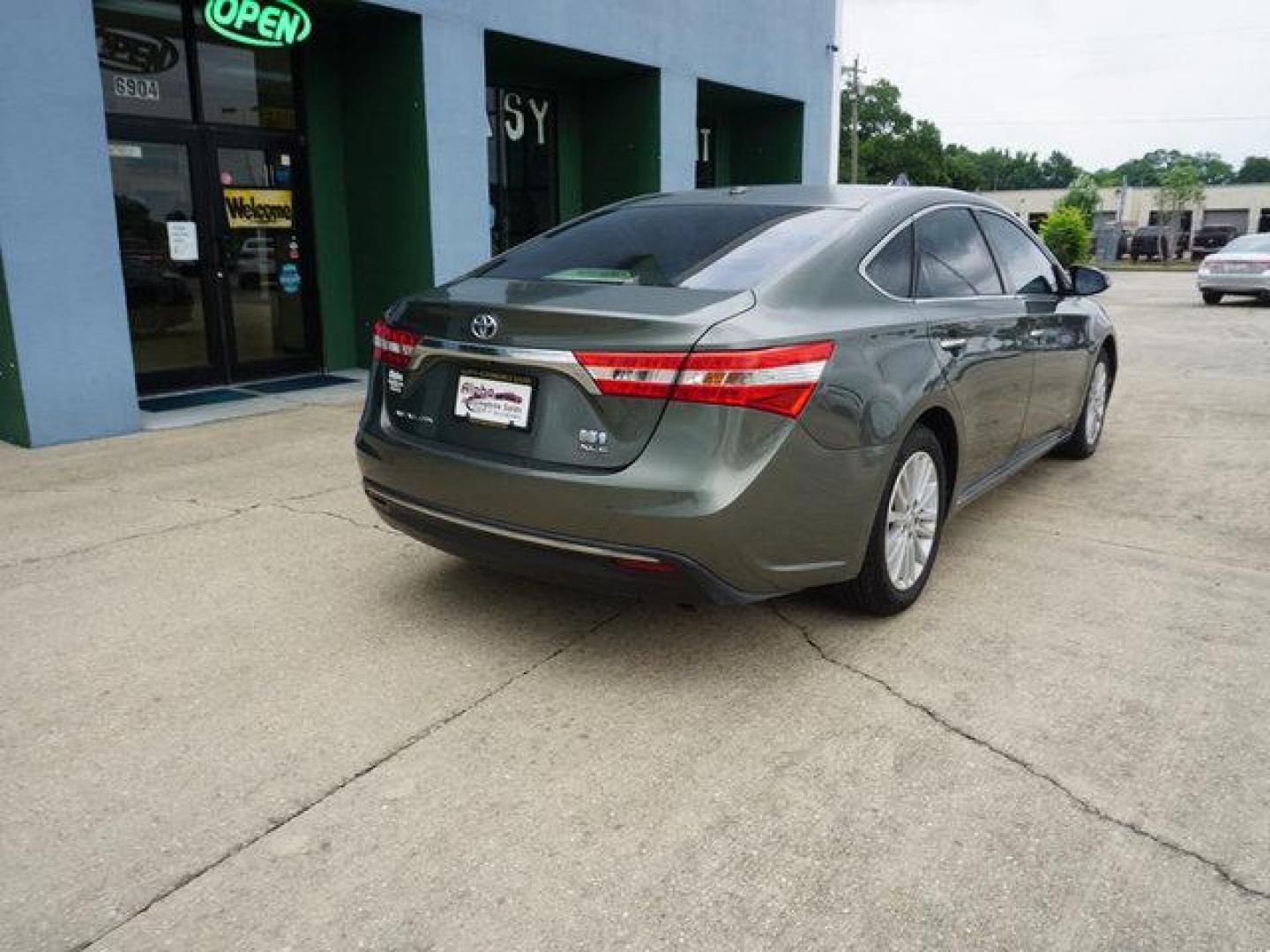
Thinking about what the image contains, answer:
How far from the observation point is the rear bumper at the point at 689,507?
286 centimetres

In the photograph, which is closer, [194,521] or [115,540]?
[115,540]

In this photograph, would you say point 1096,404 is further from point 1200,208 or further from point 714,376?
point 1200,208

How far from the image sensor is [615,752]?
2.83 metres

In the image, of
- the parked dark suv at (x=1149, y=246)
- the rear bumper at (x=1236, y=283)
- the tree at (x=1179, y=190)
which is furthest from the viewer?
the tree at (x=1179, y=190)

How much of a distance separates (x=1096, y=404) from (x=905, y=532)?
10.6ft

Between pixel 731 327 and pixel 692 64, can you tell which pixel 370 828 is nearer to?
pixel 731 327

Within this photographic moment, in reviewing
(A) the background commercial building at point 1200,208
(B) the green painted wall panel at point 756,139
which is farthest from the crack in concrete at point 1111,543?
Answer: (A) the background commercial building at point 1200,208

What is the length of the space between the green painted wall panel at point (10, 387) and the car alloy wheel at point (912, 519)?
5.87 metres

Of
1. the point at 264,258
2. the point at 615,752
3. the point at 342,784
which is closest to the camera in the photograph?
the point at 342,784

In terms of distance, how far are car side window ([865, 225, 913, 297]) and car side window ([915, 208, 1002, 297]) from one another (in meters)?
0.07

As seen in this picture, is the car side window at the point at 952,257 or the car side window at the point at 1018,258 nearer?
the car side window at the point at 952,257

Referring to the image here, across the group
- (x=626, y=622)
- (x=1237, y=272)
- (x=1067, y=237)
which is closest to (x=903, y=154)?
(x=1067, y=237)

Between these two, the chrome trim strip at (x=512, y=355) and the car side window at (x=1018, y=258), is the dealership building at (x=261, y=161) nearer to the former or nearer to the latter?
the chrome trim strip at (x=512, y=355)

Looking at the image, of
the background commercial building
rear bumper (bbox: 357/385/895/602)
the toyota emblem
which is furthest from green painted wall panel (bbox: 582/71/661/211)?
the background commercial building
